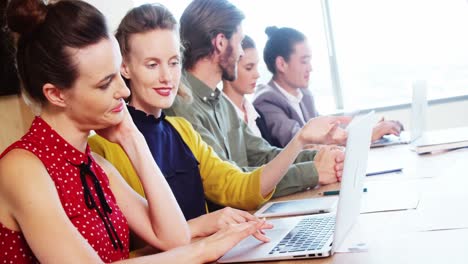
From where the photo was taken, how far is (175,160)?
1.99 metres

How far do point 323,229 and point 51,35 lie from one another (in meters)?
0.72

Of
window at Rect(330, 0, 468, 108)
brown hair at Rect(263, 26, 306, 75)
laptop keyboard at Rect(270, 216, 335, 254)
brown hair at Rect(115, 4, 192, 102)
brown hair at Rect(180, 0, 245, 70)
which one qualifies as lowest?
window at Rect(330, 0, 468, 108)

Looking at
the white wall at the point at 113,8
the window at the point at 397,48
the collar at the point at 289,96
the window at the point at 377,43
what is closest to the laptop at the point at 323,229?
the white wall at the point at 113,8

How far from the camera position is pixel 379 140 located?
3248 mm

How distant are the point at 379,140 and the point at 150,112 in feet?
5.22

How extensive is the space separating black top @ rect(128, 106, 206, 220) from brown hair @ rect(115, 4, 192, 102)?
208mm

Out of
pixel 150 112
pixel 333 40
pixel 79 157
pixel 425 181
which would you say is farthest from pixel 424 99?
pixel 333 40

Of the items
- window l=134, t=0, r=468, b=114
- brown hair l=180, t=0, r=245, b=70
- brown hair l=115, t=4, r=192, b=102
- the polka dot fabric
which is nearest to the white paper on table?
the polka dot fabric

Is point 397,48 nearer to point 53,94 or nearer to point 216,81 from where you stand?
point 216,81

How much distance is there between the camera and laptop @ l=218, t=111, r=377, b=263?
1290 millimetres

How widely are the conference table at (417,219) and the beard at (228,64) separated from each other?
672 mm

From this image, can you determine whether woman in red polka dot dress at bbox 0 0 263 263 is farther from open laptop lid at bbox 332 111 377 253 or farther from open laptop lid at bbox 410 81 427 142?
open laptop lid at bbox 410 81 427 142

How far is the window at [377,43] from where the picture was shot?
208 inches

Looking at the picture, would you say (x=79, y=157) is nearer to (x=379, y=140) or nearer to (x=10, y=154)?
(x=10, y=154)
